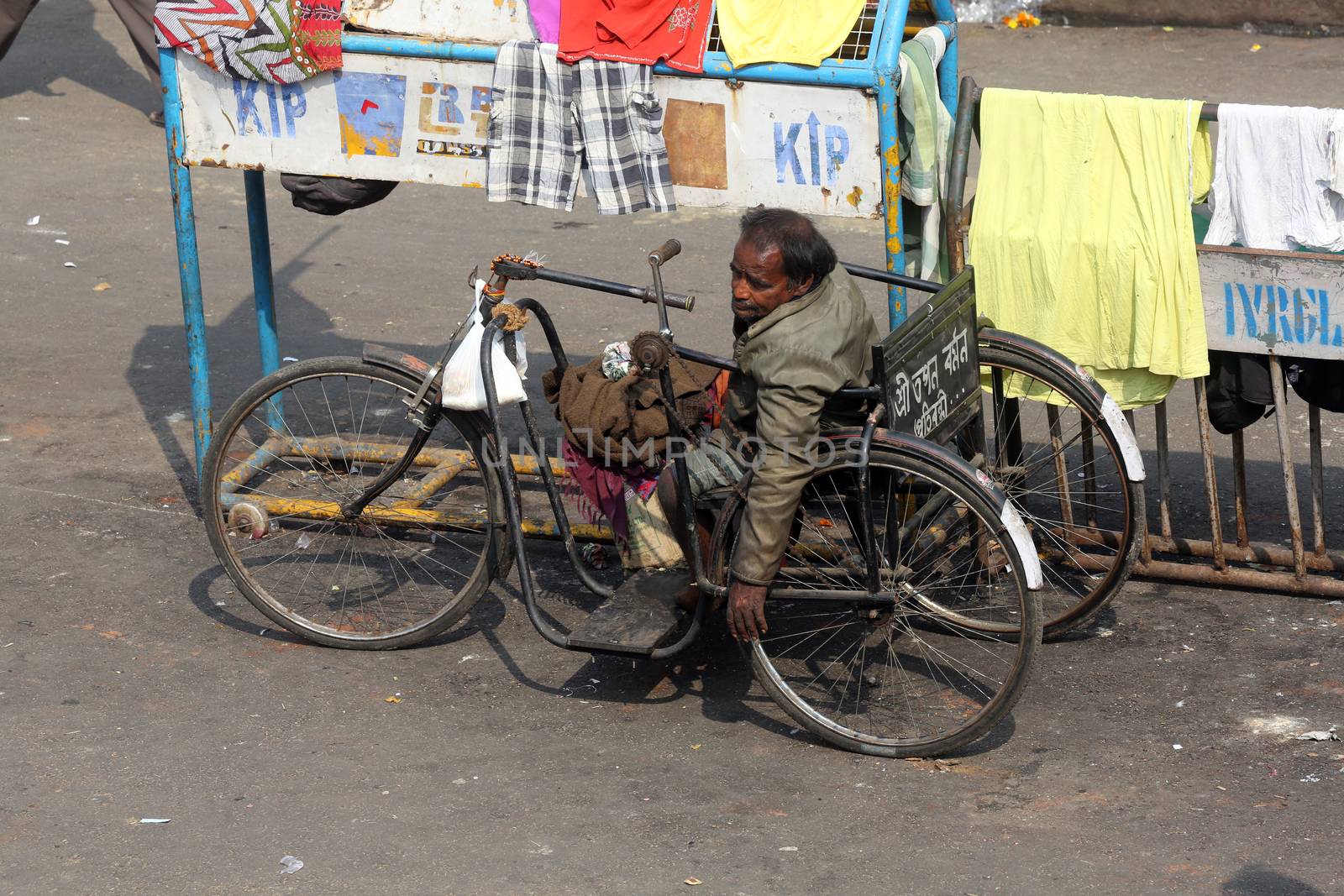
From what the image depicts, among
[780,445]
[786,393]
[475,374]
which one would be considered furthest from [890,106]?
[475,374]

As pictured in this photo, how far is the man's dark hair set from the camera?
3916mm

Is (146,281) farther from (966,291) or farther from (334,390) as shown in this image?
(966,291)

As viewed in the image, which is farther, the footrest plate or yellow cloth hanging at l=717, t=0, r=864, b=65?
yellow cloth hanging at l=717, t=0, r=864, b=65

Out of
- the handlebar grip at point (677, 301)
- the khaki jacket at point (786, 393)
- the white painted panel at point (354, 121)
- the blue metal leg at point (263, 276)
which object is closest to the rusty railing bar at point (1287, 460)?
the khaki jacket at point (786, 393)

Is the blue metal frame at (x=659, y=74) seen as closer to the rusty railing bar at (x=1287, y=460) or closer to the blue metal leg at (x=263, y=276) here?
the blue metal leg at (x=263, y=276)

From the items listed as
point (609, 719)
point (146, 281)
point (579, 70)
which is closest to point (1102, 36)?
point (146, 281)

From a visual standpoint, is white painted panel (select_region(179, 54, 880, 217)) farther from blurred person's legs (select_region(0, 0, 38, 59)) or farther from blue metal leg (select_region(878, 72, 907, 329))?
blurred person's legs (select_region(0, 0, 38, 59))

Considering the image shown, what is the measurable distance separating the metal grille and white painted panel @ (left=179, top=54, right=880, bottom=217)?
0.60 feet

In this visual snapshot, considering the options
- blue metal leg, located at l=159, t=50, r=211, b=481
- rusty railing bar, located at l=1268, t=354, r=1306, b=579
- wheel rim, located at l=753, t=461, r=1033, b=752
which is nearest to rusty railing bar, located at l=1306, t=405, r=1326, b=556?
rusty railing bar, located at l=1268, t=354, r=1306, b=579

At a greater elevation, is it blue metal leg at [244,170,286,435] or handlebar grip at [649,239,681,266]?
handlebar grip at [649,239,681,266]

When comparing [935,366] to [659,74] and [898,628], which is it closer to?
[898,628]

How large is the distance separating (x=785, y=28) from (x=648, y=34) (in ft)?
1.32

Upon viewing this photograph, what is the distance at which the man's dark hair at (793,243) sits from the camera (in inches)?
154

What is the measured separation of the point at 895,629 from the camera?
15.4 ft
